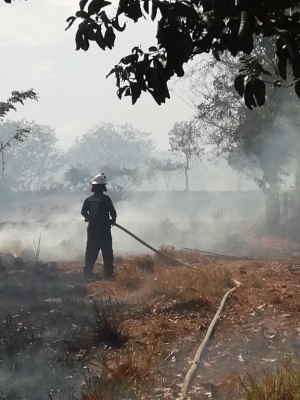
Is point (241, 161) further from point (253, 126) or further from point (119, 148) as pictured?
point (119, 148)

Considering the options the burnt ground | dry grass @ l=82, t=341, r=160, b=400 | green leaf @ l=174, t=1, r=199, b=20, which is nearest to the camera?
green leaf @ l=174, t=1, r=199, b=20

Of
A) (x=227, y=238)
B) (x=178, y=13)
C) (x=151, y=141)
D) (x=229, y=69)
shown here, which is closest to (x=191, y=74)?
(x=229, y=69)

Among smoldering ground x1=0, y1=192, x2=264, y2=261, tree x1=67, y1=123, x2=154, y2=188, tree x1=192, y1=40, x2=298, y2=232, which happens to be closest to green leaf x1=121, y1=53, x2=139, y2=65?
smoldering ground x1=0, y1=192, x2=264, y2=261

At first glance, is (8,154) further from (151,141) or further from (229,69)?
(229,69)

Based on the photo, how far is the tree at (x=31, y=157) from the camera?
6194 centimetres

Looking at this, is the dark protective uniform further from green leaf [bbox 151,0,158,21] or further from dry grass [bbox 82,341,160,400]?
green leaf [bbox 151,0,158,21]

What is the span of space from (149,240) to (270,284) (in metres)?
12.8

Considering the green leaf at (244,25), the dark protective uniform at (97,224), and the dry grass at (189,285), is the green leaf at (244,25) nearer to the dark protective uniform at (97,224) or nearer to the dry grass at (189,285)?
the dry grass at (189,285)

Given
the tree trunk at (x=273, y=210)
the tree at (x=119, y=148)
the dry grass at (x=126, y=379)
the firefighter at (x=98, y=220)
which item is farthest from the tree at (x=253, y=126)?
the tree at (x=119, y=148)

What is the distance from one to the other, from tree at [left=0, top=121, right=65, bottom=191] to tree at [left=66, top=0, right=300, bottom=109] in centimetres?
5718

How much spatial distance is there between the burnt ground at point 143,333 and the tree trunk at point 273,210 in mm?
12908

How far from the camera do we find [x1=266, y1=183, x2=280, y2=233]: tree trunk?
21.5m

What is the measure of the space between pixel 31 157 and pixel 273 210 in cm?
4800

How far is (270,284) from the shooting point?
779cm
